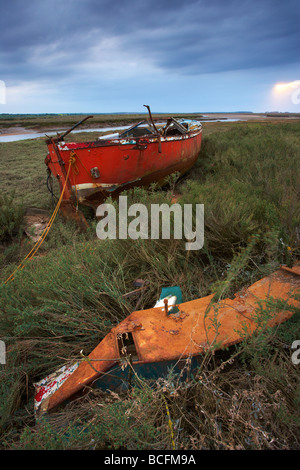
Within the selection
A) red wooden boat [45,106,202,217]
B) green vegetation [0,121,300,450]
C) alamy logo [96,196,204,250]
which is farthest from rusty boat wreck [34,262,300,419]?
red wooden boat [45,106,202,217]

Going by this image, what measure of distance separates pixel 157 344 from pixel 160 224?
73.8 inches

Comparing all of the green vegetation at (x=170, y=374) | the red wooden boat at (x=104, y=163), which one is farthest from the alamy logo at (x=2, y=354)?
the red wooden boat at (x=104, y=163)

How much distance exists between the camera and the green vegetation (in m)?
1.24

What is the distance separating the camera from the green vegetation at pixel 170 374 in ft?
4.07

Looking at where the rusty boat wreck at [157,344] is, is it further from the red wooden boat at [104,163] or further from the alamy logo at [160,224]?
the red wooden boat at [104,163]

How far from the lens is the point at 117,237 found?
3186mm

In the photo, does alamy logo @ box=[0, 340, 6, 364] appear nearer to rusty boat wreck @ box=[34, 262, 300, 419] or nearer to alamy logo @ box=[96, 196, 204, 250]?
rusty boat wreck @ box=[34, 262, 300, 419]

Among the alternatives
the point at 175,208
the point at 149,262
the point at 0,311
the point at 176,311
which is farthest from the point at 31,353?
the point at 175,208

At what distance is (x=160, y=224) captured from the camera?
3277mm

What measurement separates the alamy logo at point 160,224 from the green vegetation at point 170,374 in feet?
0.33

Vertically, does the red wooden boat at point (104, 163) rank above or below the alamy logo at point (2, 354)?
above

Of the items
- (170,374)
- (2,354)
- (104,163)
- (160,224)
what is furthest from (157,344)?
(104,163)

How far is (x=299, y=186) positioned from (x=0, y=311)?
13.6ft

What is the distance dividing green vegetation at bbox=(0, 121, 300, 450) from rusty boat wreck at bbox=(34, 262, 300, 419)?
8cm
